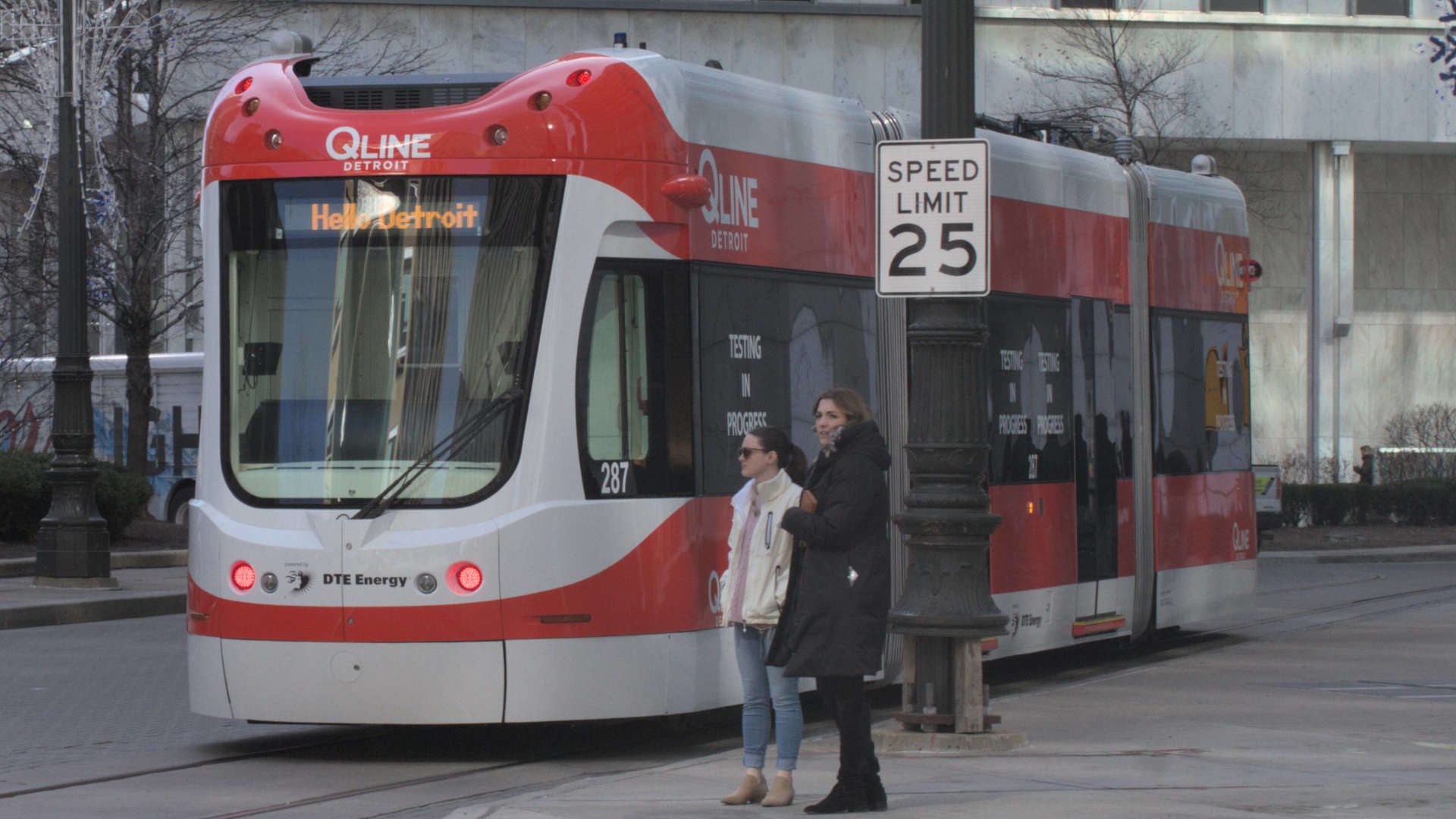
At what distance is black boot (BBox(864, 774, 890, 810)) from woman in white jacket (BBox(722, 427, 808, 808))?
0.40 meters

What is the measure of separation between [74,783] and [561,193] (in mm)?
3530

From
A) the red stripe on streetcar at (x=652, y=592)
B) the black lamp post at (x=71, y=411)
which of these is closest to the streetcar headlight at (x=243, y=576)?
the red stripe on streetcar at (x=652, y=592)

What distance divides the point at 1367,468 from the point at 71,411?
24933mm

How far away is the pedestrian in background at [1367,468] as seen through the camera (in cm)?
3762

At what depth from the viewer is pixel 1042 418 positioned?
544 inches

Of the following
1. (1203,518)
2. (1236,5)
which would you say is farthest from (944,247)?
(1236,5)

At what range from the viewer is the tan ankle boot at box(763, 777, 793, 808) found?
8.24 m

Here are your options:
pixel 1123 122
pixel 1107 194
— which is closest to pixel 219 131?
pixel 1107 194

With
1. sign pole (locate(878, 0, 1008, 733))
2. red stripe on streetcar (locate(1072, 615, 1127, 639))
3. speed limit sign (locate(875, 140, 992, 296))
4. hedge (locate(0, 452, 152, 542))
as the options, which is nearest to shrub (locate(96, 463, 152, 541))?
hedge (locate(0, 452, 152, 542))

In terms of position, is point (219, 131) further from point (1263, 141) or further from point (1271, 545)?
point (1263, 141)

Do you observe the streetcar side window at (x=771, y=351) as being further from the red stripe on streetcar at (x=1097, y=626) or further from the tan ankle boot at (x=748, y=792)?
the red stripe on streetcar at (x=1097, y=626)

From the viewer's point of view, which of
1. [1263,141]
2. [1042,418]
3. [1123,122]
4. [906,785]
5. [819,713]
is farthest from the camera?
[1263,141]

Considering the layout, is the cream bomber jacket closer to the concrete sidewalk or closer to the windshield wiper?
the windshield wiper

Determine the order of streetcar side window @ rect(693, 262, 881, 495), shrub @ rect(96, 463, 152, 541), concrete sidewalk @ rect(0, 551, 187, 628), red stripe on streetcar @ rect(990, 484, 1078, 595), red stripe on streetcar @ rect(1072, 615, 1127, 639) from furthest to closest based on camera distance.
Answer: shrub @ rect(96, 463, 152, 541), concrete sidewalk @ rect(0, 551, 187, 628), red stripe on streetcar @ rect(1072, 615, 1127, 639), red stripe on streetcar @ rect(990, 484, 1078, 595), streetcar side window @ rect(693, 262, 881, 495)
